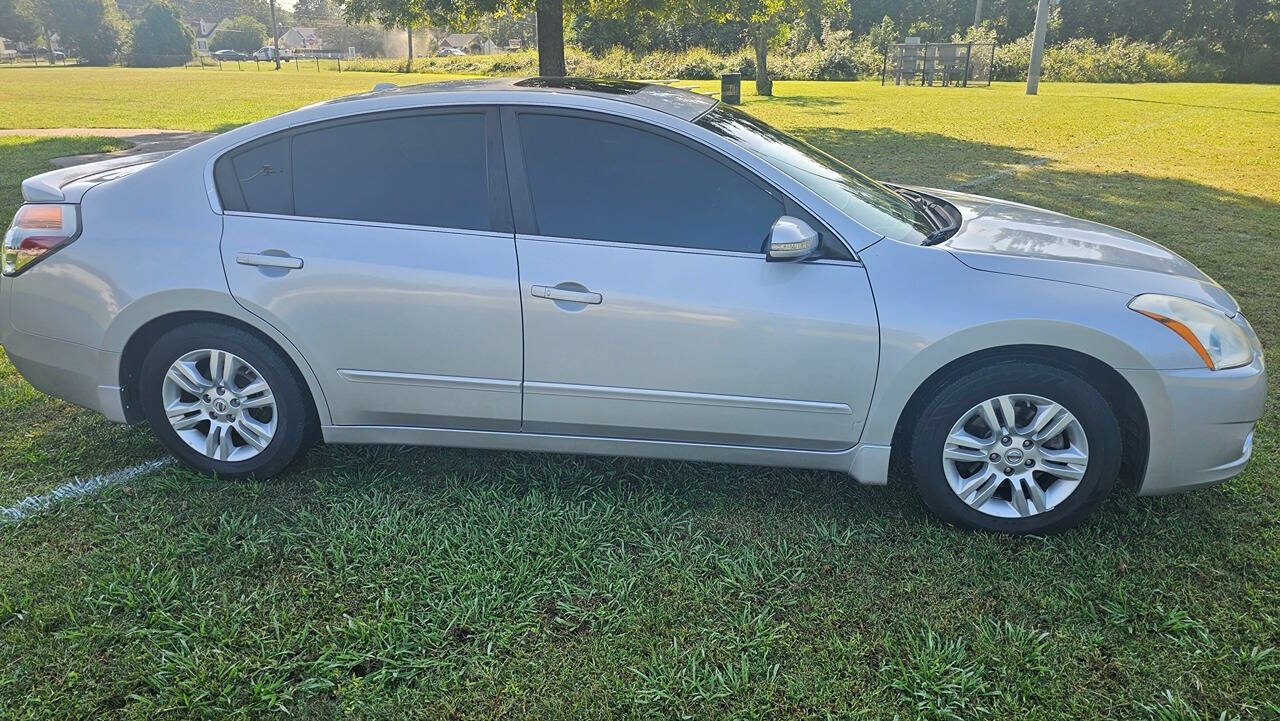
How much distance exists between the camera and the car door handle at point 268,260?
3428mm

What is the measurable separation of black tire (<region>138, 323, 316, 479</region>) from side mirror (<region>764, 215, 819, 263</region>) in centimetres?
196

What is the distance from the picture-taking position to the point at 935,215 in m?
4.07

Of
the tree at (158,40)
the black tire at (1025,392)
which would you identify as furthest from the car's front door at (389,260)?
the tree at (158,40)

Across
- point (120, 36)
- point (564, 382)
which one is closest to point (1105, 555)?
point (564, 382)

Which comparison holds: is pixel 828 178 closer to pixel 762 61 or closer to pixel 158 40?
pixel 762 61

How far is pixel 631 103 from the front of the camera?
352cm

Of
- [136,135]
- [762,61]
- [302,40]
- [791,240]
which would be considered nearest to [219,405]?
[791,240]

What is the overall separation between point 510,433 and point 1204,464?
256 cm

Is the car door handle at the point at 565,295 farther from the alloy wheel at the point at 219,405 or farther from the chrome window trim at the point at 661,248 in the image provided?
the alloy wheel at the point at 219,405

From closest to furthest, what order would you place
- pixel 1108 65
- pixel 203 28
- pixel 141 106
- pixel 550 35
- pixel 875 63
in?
pixel 550 35 < pixel 141 106 < pixel 1108 65 < pixel 875 63 < pixel 203 28

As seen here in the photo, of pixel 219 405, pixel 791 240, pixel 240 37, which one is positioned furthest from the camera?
pixel 240 37

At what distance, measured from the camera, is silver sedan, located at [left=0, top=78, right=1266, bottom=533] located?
10.5 feet

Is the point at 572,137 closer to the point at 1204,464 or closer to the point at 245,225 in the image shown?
the point at 245,225

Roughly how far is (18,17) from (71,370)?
100475 millimetres
